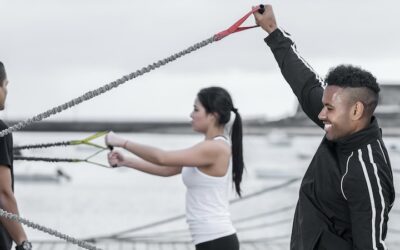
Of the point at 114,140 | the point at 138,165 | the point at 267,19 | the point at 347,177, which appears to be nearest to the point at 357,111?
the point at 347,177

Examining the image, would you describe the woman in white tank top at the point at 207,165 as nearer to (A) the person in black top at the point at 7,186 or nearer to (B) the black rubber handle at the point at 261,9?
(A) the person in black top at the point at 7,186

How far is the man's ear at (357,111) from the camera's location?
3061 mm

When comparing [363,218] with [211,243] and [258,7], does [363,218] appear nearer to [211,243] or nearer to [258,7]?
[258,7]

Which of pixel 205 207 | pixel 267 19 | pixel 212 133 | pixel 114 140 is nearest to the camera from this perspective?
pixel 267 19

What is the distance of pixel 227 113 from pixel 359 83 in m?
1.76

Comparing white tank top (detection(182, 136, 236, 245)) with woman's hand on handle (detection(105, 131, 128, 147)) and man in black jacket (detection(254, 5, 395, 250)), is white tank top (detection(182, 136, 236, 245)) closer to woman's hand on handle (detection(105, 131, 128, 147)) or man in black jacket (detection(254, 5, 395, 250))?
woman's hand on handle (detection(105, 131, 128, 147))

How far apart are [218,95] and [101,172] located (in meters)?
41.7

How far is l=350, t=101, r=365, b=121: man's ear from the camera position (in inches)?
120

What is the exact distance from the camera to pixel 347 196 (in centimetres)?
302

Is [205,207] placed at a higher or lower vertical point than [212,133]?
lower

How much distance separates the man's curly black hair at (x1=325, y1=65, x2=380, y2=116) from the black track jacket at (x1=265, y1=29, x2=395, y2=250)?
0.27 feet

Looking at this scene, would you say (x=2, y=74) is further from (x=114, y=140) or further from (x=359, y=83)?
(x=359, y=83)

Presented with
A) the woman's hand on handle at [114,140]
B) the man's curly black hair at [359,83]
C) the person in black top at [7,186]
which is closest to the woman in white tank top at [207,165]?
the woman's hand on handle at [114,140]

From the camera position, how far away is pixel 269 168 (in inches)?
1587
